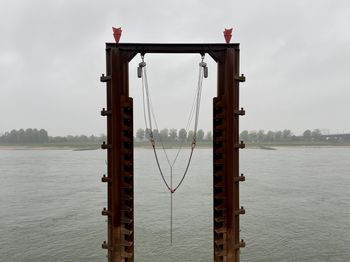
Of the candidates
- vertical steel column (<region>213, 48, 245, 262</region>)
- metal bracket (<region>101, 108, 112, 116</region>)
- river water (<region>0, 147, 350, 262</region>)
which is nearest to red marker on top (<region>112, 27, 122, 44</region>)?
metal bracket (<region>101, 108, 112, 116</region>)

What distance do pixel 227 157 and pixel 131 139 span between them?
2669mm

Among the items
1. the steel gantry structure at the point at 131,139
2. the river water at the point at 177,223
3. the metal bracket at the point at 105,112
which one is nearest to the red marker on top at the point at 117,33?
the steel gantry structure at the point at 131,139

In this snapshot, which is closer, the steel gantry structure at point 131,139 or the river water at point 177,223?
the steel gantry structure at point 131,139

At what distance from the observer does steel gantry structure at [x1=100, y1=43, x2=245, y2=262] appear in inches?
334

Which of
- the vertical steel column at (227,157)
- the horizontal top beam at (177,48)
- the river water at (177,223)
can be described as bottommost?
the river water at (177,223)

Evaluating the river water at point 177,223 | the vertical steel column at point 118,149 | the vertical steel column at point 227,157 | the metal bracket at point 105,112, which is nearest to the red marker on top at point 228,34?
the vertical steel column at point 227,157

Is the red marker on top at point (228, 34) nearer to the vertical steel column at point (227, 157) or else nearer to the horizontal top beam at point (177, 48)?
the horizontal top beam at point (177, 48)

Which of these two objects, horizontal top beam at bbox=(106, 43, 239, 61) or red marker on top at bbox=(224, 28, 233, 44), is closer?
red marker on top at bbox=(224, 28, 233, 44)

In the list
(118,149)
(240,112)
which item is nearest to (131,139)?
(118,149)

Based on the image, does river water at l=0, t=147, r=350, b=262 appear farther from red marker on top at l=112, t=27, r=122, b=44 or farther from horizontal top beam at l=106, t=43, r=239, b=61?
red marker on top at l=112, t=27, r=122, b=44

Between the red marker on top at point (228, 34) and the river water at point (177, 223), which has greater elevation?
the red marker on top at point (228, 34)

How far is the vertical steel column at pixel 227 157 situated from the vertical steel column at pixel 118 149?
2.44 m

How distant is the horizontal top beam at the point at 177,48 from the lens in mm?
8570

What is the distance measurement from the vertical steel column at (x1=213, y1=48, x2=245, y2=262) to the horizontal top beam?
195 mm
